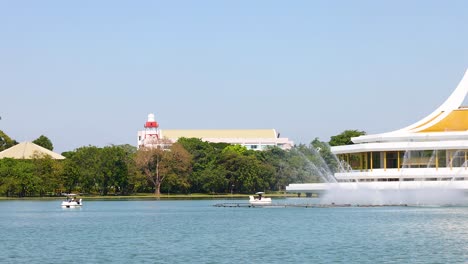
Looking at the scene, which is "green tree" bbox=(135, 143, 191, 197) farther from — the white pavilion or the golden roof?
the golden roof

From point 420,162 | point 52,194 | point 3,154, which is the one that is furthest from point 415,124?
point 3,154

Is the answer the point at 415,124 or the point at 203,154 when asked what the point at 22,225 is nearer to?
the point at 415,124

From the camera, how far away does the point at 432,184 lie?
9431 cm

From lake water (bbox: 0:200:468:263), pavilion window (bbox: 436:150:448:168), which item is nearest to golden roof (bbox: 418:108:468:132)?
pavilion window (bbox: 436:150:448:168)

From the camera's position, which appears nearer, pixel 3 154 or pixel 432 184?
pixel 432 184

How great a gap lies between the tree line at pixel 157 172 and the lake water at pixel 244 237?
54.1 m

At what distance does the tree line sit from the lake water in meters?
54.1

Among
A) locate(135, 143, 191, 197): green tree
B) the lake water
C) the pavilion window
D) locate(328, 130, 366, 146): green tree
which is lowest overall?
the lake water

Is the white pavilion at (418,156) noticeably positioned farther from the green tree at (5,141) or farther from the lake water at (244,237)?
the green tree at (5,141)

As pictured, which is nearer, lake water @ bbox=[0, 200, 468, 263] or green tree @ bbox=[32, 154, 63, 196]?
lake water @ bbox=[0, 200, 468, 263]

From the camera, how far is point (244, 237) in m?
58.1

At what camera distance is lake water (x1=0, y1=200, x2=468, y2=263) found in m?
46.9

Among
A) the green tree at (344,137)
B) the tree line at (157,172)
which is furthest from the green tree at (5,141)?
the green tree at (344,137)

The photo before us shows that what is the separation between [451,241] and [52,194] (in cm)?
10244
